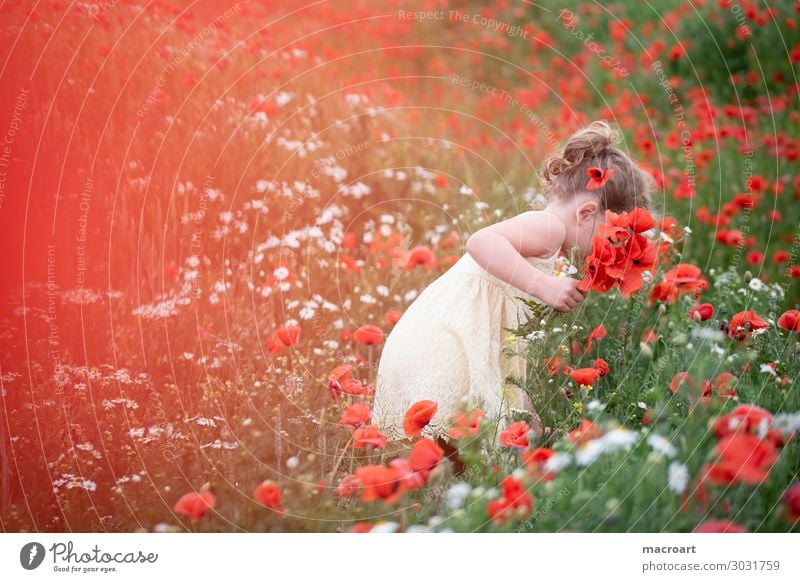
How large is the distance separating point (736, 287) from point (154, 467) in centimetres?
214

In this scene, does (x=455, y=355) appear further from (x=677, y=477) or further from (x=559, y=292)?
(x=677, y=477)

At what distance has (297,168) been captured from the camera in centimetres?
363

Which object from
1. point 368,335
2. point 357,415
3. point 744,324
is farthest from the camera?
point 368,335

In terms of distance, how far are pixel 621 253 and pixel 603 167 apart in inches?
20.6

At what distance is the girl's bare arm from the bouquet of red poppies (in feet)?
0.68

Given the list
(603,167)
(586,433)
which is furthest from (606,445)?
(603,167)

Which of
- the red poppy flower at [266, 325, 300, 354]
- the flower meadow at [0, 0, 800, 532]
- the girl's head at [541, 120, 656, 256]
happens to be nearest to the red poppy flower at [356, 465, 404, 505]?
the flower meadow at [0, 0, 800, 532]

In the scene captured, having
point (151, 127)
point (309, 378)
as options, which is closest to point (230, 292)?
point (309, 378)

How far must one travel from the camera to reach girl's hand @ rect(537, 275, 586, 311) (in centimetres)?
242

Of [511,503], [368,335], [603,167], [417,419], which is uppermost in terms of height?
[603,167]

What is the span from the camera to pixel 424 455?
7.05 feet

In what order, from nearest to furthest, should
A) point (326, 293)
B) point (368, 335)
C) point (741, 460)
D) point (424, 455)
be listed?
point (741, 460), point (424, 455), point (368, 335), point (326, 293)

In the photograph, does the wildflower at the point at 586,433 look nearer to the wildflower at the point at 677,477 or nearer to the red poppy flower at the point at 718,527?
the wildflower at the point at 677,477

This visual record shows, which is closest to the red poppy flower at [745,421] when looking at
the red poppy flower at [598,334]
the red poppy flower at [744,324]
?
the red poppy flower at [744,324]
